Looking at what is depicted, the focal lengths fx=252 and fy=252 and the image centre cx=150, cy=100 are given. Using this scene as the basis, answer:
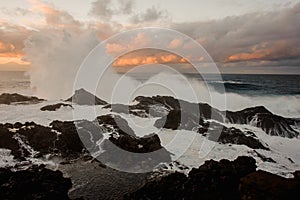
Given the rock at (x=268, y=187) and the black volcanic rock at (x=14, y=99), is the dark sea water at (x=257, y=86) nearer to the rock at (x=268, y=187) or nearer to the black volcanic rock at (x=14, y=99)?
the black volcanic rock at (x=14, y=99)

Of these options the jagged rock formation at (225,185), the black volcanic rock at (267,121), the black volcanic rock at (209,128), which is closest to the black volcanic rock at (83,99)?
the black volcanic rock at (209,128)

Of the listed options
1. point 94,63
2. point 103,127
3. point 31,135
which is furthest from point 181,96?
point 31,135

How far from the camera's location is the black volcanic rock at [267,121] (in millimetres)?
26391

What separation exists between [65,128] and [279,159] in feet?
56.3

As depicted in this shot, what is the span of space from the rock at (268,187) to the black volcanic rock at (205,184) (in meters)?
1.02

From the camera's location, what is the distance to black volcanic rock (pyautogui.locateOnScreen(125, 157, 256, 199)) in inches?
446

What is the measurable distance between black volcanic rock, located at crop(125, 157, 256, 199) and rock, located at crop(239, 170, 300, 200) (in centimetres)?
102

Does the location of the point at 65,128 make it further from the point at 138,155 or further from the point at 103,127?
the point at 138,155

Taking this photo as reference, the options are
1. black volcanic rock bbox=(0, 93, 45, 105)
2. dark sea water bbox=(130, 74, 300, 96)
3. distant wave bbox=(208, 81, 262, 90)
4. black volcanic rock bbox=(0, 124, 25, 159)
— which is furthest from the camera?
distant wave bbox=(208, 81, 262, 90)

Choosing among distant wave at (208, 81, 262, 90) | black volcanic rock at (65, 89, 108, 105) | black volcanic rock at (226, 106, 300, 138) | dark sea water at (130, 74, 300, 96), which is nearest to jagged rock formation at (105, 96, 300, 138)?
black volcanic rock at (226, 106, 300, 138)

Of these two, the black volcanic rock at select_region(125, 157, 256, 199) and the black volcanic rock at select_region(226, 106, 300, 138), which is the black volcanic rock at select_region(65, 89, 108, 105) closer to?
the black volcanic rock at select_region(226, 106, 300, 138)

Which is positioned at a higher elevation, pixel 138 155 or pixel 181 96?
pixel 181 96

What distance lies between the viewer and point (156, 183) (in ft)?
43.0

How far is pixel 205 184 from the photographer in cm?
1188
